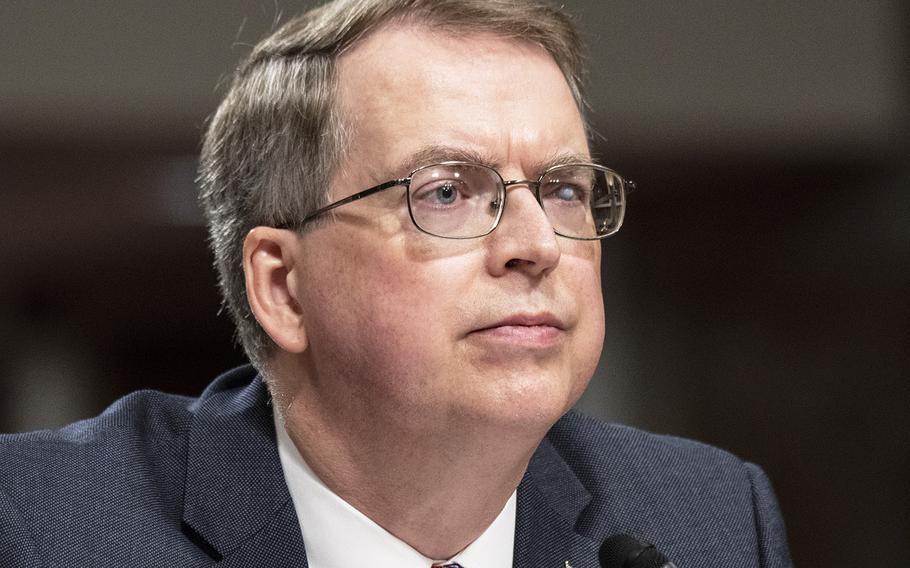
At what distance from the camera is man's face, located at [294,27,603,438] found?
68.0 inches

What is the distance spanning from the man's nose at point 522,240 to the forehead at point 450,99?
80mm

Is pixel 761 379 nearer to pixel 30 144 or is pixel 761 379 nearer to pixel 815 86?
pixel 815 86

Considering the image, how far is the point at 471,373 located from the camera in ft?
5.67

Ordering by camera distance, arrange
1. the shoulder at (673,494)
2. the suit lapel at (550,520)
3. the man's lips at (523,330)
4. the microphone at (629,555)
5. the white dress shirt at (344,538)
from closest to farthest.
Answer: the microphone at (629,555) → the man's lips at (523,330) → the white dress shirt at (344,538) → the suit lapel at (550,520) → the shoulder at (673,494)

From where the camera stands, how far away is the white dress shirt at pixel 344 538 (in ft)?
6.38

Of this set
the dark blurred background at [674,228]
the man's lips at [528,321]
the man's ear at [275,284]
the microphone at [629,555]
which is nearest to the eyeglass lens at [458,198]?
the man's lips at [528,321]

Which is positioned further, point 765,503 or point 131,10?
point 131,10

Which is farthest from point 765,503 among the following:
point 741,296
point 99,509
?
point 741,296

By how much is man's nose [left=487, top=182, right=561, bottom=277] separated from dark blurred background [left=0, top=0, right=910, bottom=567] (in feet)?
6.10

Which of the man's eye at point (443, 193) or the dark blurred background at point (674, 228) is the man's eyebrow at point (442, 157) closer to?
the man's eye at point (443, 193)

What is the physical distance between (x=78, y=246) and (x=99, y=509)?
1.94 meters

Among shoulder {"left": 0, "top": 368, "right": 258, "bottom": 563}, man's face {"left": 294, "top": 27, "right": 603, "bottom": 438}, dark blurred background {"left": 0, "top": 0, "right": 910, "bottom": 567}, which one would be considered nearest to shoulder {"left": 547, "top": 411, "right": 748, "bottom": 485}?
man's face {"left": 294, "top": 27, "right": 603, "bottom": 438}

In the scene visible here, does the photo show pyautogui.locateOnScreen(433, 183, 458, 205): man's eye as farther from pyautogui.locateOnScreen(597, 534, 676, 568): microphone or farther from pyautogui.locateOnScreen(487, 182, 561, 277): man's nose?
pyautogui.locateOnScreen(597, 534, 676, 568): microphone

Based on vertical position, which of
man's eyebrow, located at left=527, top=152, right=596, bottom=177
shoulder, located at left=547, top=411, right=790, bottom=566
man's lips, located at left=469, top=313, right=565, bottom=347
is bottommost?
shoulder, located at left=547, top=411, right=790, bottom=566
